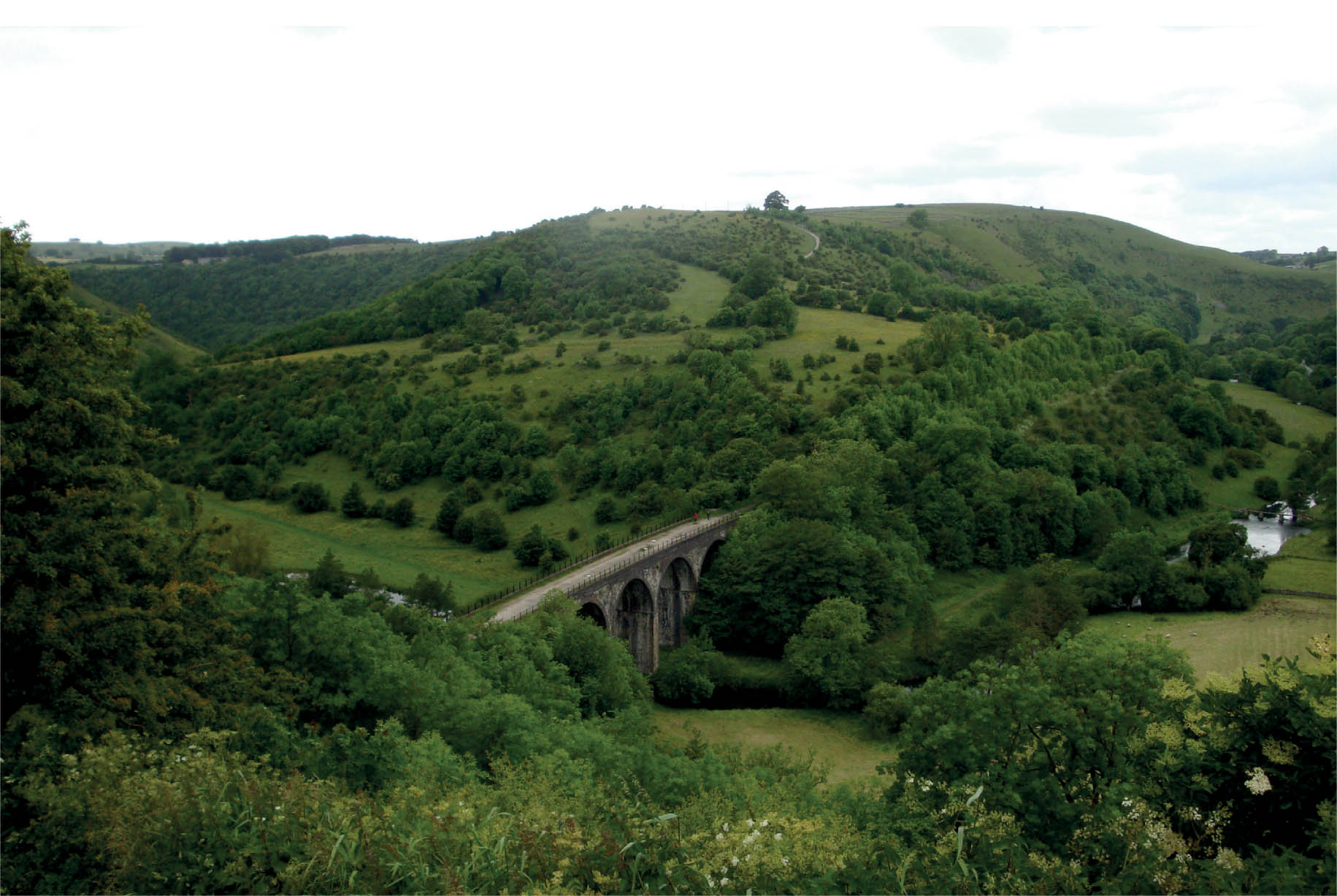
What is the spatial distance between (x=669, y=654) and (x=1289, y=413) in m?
77.8

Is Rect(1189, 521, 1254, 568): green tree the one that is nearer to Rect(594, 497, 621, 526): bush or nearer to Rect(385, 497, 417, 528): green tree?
Rect(594, 497, 621, 526): bush

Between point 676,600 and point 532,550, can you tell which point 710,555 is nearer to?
point 676,600

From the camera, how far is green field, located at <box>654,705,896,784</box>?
116ft

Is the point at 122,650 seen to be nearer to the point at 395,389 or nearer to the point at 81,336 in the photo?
the point at 81,336

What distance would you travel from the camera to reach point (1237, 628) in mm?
43500

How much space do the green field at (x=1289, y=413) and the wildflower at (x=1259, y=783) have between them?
84.0 m

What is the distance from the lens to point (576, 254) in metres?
113

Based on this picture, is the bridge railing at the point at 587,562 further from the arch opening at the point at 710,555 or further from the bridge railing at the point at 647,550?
the arch opening at the point at 710,555

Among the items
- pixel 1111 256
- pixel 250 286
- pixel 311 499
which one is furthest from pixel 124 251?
Result: pixel 1111 256

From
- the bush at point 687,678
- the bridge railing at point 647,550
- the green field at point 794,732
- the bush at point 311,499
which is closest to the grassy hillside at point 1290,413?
the bridge railing at point 647,550

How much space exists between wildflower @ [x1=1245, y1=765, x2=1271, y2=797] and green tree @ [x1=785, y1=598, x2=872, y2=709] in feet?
101

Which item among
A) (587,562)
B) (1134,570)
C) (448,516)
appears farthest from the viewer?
(448,516)

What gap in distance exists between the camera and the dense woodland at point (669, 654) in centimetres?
1042

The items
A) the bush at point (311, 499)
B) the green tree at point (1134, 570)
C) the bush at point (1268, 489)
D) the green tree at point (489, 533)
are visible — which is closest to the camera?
the green tree at point (1134, 570)
